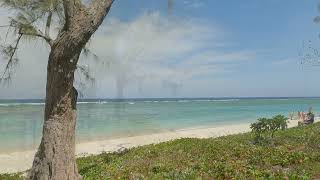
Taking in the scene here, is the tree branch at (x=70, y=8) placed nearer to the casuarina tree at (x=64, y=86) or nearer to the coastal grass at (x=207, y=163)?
the casuarina tree at (x=64, y=86)

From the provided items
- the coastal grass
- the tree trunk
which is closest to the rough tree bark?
the tree trunk

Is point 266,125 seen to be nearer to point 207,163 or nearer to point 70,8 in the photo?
point 207,163

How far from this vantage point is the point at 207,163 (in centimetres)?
1507

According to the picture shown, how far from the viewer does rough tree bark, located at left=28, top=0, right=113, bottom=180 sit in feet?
36.9

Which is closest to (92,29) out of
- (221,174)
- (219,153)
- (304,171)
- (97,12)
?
(97,12)

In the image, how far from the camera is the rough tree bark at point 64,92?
36.9 feet

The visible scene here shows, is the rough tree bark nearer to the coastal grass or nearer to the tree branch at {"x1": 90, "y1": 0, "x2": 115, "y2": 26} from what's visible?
the tree branch at {"x1": 90, "y1": 0, "x2": 115, "y2": 26}

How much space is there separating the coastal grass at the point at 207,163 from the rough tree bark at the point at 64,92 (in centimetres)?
209

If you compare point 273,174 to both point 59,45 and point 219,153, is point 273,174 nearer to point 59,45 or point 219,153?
point 219,153

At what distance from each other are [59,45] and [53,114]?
5.95 ft

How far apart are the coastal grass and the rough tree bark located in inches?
82.5

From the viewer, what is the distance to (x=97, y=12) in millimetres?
11391

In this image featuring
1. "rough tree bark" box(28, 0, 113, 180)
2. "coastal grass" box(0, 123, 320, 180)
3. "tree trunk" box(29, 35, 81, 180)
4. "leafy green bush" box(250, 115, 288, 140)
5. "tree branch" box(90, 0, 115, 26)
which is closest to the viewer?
"rough tree bark" box(28, 0, 113, 180)

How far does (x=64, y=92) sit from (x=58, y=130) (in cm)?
100
